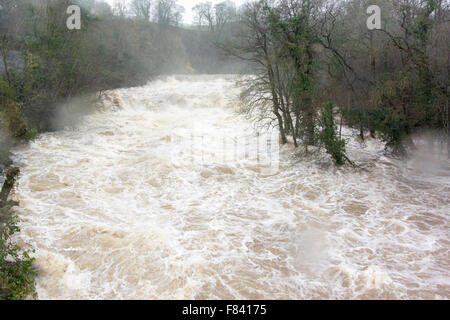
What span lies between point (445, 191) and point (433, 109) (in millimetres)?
3588

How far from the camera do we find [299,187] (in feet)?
44.2

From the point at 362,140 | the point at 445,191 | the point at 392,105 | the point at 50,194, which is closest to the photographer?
the point at 50,194

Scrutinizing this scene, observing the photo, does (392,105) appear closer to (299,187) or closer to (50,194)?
(299,187)

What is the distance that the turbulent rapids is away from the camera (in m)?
7.59

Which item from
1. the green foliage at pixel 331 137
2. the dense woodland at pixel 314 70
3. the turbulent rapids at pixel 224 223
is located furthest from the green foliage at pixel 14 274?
the green foliage at pixel 331 137

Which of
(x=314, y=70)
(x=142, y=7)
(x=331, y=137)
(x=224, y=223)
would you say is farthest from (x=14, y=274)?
(x=142, y=7)

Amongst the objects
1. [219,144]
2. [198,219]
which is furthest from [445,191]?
[219,144]

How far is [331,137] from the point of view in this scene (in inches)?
565

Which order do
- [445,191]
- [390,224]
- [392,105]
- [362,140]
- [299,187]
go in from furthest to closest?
[362,140]
[392,105]
[299,187]
[445,191]
[390,224]

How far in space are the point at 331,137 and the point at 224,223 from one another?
6.56 meters

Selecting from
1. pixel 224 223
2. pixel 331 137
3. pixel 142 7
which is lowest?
pixel 224 223

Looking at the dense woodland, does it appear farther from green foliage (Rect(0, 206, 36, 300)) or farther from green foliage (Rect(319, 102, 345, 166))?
green foliage (Rect(0, 206, 36, 300))

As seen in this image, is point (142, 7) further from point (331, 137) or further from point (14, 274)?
point (14, 274)

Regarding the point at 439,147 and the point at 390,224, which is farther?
the point at 439,147
